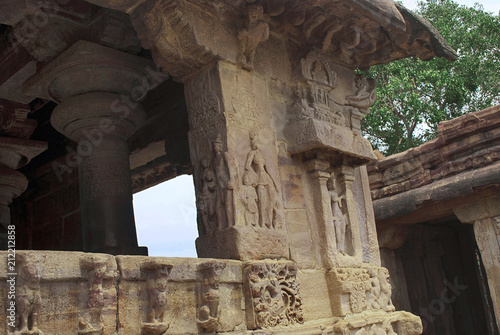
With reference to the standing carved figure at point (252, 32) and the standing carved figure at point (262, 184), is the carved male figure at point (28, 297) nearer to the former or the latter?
the standing carved figure at point (262, 184)

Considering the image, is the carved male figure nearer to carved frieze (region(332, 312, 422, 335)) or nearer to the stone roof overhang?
carved frieze (region(332, 312, 422, 335))

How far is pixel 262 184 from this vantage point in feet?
13.6

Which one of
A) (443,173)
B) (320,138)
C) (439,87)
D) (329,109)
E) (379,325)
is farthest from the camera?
(439,87)

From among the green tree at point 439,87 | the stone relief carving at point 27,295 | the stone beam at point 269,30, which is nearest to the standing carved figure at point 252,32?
the stone beam at point 269,30

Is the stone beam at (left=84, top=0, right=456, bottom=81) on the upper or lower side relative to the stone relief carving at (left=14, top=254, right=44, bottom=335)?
upper

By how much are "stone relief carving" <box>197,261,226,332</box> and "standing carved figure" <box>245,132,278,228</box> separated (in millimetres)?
669

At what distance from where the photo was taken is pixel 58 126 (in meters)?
5.14

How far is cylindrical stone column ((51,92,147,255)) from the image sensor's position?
15.8 ft

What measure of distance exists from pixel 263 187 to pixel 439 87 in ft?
43.0

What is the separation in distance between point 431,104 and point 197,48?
44.3ft

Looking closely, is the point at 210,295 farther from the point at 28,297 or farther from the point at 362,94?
the point at 362,94

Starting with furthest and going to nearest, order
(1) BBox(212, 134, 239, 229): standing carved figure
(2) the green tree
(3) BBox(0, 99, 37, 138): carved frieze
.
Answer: (2) the green tree, (3) BBox(0, 99, 37, 138): carved frieze, (1) BBox(212, 134, 239, 229): standing carved figure

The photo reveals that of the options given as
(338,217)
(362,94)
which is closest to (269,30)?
(362,94)

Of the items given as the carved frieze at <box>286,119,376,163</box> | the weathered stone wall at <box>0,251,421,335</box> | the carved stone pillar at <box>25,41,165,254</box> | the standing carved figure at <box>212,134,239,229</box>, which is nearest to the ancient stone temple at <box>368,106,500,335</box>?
the carved frieze at <box>286,119,376,163</box>
